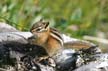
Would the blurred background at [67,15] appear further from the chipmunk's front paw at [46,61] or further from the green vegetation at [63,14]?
the chipmunk's front paw at [46,61]

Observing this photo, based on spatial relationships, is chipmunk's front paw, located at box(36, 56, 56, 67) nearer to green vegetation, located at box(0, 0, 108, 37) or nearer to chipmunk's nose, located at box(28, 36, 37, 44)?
chipmunk's nose, located at box(28, 36, 37, 44)

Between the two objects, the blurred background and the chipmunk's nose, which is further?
the blurred background

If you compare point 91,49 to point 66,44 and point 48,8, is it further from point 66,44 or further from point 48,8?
point 48,8

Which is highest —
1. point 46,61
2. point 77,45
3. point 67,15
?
point 67,15

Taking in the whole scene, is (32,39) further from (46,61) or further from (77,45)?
(77,45)

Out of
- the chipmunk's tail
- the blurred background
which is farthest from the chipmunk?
the blurred background

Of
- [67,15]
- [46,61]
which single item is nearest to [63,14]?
[67,15]

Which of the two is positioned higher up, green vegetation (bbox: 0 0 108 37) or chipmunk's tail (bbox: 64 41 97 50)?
green vegetation (bbox: 0 0 108 37)

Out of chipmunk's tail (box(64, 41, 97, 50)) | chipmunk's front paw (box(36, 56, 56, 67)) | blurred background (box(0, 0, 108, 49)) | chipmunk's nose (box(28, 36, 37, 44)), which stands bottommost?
chipmunk's front paw (box(36, 56, 56, 67))
